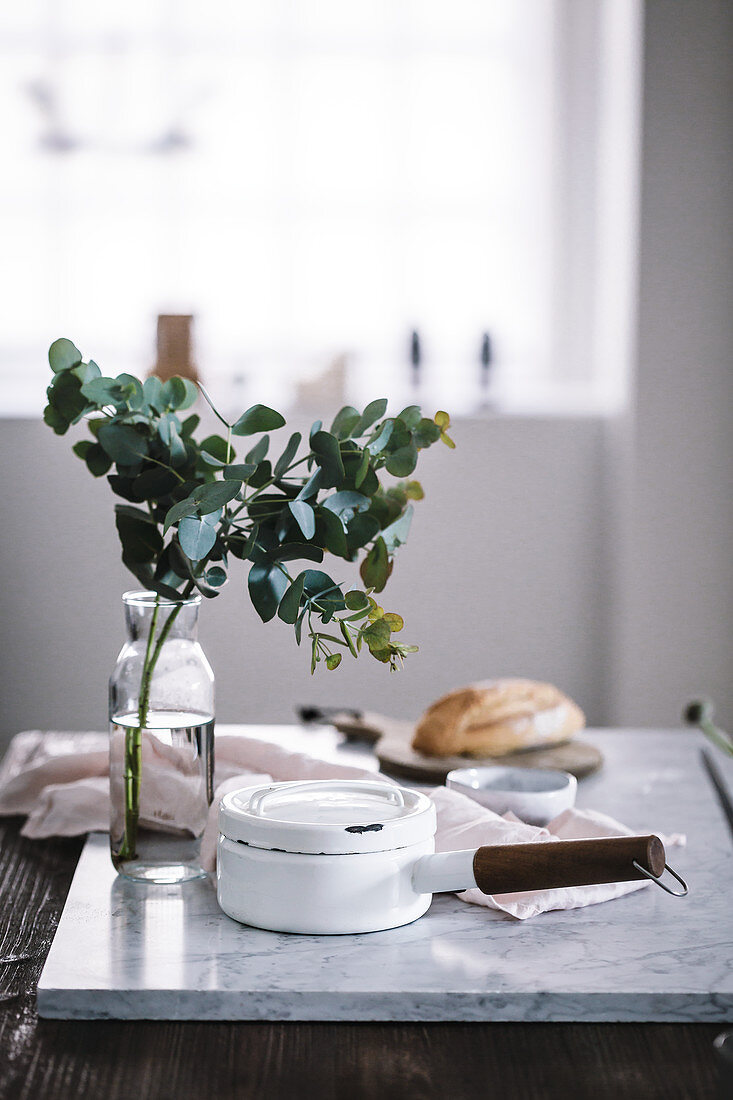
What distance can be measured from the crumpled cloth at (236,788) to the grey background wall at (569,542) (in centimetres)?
166

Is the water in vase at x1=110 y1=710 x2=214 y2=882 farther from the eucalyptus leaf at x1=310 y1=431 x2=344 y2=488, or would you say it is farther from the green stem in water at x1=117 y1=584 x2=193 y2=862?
the eucalyptus leaf at x1=310 y1=431 x2=344 y2=488

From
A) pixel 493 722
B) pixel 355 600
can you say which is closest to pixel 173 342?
pixel 493 722

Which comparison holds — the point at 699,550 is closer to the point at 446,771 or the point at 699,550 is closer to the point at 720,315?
A: the point at 720,315

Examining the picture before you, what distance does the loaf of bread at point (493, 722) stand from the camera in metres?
1.32

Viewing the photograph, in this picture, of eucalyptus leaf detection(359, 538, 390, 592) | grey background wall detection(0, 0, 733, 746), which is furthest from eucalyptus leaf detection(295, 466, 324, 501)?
grey background wall detection(0, 0, 733, 746)

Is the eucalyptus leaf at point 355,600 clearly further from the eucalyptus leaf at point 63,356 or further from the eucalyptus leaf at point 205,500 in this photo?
the eucalyptus leaf at point 63,356

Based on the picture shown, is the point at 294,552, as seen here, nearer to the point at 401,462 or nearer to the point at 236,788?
the point at 401,462

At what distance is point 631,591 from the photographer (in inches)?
112

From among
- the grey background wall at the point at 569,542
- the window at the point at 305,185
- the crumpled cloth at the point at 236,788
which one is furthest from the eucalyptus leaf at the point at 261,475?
the window at the point at 305,185

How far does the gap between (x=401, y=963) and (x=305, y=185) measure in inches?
113

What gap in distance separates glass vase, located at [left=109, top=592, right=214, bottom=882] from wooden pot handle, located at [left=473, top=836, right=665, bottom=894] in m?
0.26

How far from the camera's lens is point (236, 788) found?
1.04 metres

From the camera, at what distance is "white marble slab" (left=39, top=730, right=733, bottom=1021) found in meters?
0.69

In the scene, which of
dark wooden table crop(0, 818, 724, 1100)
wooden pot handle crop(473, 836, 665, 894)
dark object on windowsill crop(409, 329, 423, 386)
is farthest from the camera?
dark object on windowsill crop(409, 329, 423, 386)
